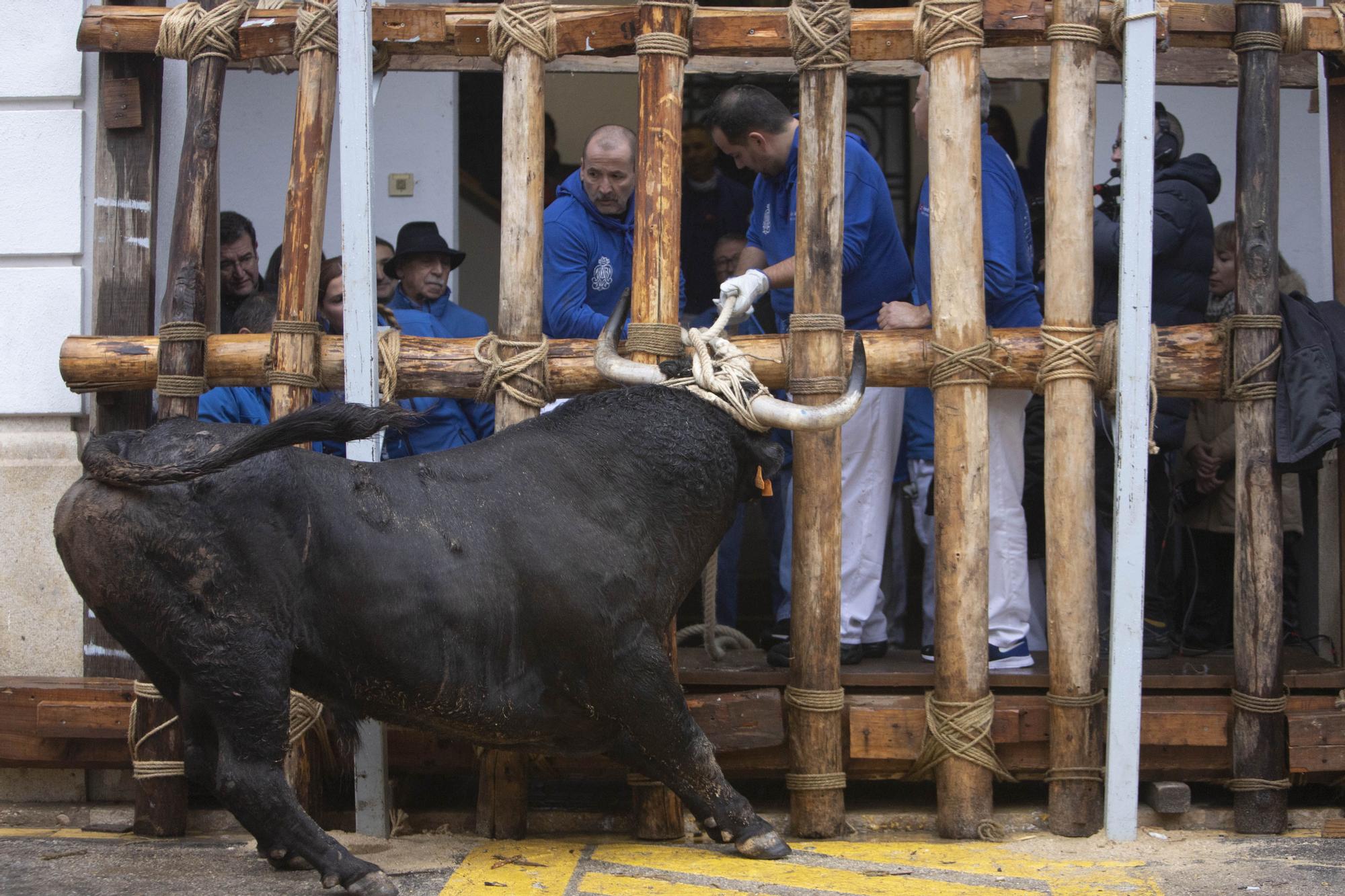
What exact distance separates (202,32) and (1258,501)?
3752mm

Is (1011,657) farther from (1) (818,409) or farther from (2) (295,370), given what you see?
(2) (295,370)

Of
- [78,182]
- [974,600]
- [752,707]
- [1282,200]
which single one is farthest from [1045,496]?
[78,182]

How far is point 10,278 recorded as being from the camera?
15.6ft

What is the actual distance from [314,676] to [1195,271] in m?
3.48

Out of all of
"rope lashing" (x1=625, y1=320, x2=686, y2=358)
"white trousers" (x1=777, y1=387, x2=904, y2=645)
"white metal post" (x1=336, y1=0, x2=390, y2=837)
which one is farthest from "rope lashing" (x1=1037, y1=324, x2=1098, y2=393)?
"white metal post" (x1=336, y1=0, x2=390, y2=837)

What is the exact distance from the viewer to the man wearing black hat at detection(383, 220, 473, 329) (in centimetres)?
→ 557

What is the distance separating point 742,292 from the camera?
4141 mm

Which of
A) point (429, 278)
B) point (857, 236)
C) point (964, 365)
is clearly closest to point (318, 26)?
point (429, 278)

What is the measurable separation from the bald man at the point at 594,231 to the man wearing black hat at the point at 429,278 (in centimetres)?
73

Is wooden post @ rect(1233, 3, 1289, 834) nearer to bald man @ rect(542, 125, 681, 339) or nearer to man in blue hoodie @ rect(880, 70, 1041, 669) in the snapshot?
man in blue hoodie @ rect(880, 70, 1041, 669)

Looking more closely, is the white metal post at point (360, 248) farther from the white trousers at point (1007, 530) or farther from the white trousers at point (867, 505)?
the white trousers at point (1007, 530)

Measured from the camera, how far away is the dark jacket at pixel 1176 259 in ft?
15.7

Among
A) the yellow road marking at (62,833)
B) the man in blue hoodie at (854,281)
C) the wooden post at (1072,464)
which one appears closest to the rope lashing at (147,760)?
the yellow road marking at (62,833)

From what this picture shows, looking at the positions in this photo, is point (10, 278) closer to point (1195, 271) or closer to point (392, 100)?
point (392, 100)
